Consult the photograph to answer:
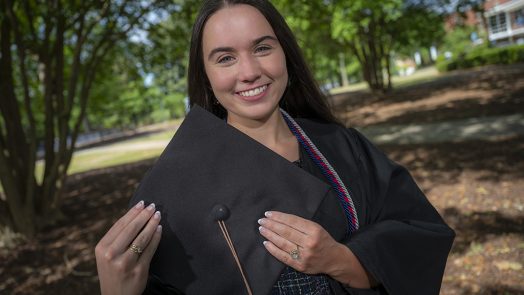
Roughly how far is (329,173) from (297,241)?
39 cm

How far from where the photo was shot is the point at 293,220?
49.5 inches

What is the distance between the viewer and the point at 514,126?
807 cm

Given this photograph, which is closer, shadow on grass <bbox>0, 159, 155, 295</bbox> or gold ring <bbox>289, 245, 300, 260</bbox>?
gold ring <bbox>289, 245, 300, 260</bbox>

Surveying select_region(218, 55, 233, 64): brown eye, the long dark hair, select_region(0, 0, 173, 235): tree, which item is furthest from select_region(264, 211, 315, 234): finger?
select_region(0, 0, 173, 235): tree

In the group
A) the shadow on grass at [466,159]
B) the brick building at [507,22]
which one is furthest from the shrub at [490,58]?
the shadow on grass at [466,159]

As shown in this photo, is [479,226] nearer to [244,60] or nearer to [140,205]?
[244,60]

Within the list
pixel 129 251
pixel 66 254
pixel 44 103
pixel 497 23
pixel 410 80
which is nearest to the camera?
pixel 129 251

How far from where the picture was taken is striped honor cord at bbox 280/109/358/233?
4.82 feet

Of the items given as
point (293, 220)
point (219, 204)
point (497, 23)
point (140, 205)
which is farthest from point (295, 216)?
point (497, 23)

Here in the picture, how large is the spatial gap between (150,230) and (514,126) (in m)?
8.88

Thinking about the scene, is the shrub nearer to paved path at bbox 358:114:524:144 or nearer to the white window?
the white window

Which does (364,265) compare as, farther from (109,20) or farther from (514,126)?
(514,126)

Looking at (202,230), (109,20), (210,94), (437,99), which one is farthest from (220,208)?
(437,99)

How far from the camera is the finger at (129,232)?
1.15m
